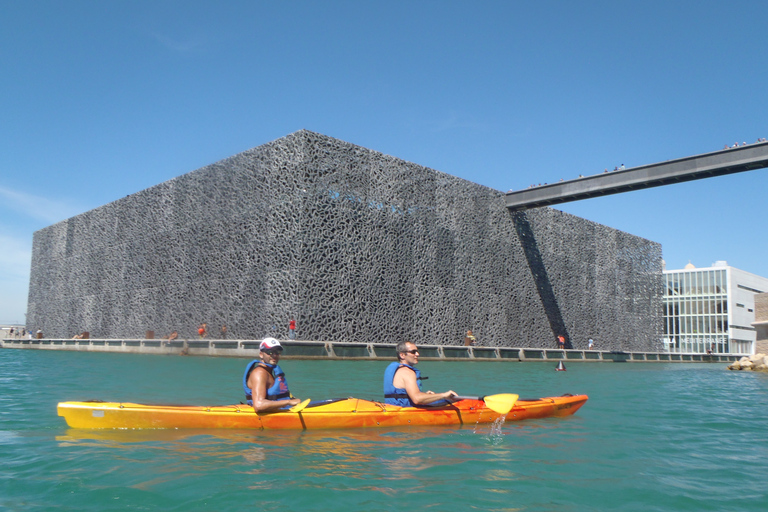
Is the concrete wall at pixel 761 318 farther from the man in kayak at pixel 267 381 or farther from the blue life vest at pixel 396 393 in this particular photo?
the man in kayak at pixel 267 381

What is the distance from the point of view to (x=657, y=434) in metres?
8.67

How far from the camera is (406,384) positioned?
827 centimetres

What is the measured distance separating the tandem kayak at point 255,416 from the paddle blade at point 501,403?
305 mm

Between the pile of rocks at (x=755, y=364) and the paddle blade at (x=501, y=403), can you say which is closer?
the paddle blade at (x=501, y=403)

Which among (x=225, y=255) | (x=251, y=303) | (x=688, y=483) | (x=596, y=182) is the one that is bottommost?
(x=688, y=483)

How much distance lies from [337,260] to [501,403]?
17.7 metres

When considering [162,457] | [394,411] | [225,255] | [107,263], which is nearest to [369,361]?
[225,255]

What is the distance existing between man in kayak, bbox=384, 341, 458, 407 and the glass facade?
214ft

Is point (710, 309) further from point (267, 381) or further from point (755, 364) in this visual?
point (267, 381)

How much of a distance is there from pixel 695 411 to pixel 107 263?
3513 cm

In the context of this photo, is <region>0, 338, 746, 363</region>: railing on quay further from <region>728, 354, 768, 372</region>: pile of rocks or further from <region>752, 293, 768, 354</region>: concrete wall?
<region>752, 293, 768, 354</region>: concrete wall

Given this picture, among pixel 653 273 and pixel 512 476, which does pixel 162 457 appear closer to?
pixel 512 476

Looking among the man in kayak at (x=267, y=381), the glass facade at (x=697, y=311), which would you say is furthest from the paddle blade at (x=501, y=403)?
the glass facade at (x=697, y=311)

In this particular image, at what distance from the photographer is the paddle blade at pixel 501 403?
8.67 metres
